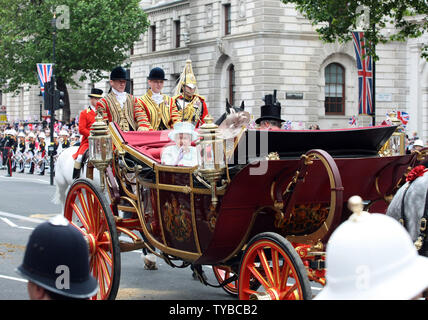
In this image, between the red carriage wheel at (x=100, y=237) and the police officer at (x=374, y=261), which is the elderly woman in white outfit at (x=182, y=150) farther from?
the police officer at (x=374, y=261)

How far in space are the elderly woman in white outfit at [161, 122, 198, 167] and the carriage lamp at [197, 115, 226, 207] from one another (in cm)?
89

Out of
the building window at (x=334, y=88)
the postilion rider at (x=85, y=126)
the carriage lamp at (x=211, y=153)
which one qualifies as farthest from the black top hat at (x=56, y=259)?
the building window at (x=334, y=88)

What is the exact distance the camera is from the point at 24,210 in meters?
15.6

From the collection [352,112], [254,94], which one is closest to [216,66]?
[254,94]

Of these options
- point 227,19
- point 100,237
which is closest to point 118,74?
point 100,237

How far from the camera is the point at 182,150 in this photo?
23.0 feet

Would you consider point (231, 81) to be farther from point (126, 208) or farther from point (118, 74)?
point (126, 208)

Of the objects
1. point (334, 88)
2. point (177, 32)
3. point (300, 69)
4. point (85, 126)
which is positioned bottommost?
point (85, 126)

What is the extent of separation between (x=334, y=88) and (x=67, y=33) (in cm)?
1509

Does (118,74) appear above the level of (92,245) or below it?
above

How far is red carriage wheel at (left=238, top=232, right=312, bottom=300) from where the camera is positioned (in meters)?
4.93

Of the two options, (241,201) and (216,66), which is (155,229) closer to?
(241,201)

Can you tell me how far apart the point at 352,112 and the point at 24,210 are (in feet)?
91.4
